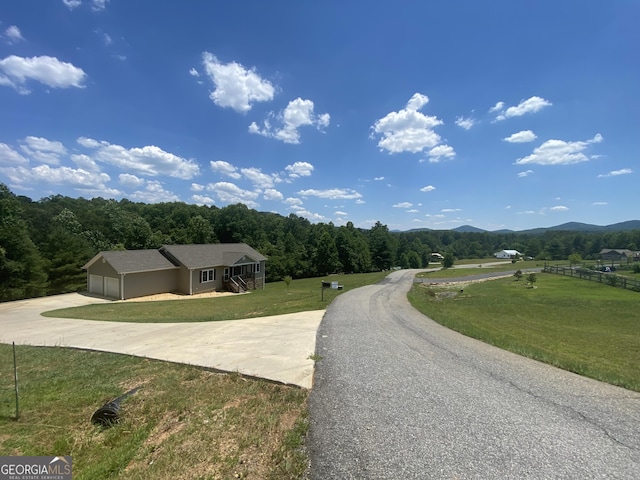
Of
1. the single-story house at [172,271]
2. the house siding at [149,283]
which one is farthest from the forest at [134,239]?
the house siding at [149,283]

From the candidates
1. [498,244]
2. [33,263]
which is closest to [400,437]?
[33,263]

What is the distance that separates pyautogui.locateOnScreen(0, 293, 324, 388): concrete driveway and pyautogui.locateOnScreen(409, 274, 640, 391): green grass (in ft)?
20.0

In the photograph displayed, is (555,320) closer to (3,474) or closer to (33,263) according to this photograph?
(3,474)

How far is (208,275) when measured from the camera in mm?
27656

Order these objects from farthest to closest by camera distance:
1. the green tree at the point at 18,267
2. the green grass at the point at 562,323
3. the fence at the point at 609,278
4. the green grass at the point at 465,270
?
the green grass at the point at 465,270, the fence at the point at 609,278, the green tree at the point at 18,267, the green grass at the point at 562,323

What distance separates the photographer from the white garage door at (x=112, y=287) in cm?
2208

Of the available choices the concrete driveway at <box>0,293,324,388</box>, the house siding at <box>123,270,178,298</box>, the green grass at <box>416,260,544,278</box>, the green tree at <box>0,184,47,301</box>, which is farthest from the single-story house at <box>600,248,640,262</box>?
the green tree at <box>0,184,47,301</box>

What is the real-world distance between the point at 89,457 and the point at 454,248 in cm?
14008

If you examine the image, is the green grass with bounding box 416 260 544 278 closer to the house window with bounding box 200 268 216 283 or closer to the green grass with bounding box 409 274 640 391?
the green grass with bounding box 409 274 640 391

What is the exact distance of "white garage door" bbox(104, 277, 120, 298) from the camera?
2208 centimetres

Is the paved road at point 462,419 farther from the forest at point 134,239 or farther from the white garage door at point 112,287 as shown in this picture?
the forest at point 134,239

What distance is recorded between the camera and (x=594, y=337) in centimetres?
1377

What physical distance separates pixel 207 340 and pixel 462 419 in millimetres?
7107

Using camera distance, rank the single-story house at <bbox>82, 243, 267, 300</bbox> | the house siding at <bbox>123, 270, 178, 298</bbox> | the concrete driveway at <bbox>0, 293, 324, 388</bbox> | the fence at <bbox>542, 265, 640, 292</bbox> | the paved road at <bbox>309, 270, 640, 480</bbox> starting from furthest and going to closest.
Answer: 1. the fence at <bbox>542, 265, 640, 292</bbox>
2. the single-story house at <bbox>82, 243, 267, 300</bbox>
3. the house siding at <bbox>123, 270, 178, 298</bbox>
4. the concrete driveway at <bbox>0, 293, 324, 388</bbox>
5. the paved road at <bbox>309, 270, 640, 480</bbox>
